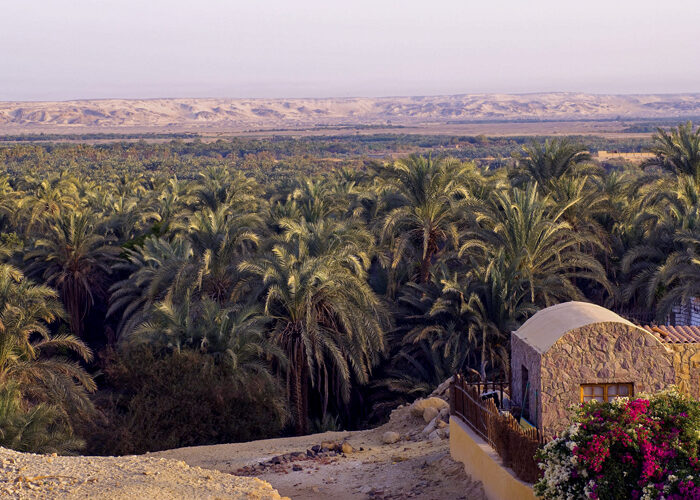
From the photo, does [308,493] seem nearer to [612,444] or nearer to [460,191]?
[612,444]

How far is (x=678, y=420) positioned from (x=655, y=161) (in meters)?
20.8

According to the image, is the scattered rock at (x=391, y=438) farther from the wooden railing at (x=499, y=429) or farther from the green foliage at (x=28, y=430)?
the green foliage at (x=28, y=430)

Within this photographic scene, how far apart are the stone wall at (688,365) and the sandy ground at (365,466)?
3271mm

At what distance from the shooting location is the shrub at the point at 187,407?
1777cm

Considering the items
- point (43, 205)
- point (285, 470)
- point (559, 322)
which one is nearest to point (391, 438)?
point (285, 470)

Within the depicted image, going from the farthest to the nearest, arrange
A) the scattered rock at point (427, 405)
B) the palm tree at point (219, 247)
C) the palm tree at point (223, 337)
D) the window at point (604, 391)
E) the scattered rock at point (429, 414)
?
the palm tree at point (219, 247)
the palm tree at point (223, 337)
the scattered rock at point (427, 405)
the scattered rock at point (429, 414)
the window at point (604, 391)

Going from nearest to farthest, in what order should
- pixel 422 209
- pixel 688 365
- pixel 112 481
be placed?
1. pixel 112 481
2. pixel 688 365
3. pixel 422 209

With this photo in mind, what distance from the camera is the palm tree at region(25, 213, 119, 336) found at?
2697cm

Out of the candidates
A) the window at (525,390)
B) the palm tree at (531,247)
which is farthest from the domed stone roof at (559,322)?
the palm tree at (531,247)

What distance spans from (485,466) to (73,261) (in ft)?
65.2

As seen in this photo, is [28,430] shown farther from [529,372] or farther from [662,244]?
[662,244]

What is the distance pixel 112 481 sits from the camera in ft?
31.0

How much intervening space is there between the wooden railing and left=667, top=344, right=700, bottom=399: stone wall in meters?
2.51

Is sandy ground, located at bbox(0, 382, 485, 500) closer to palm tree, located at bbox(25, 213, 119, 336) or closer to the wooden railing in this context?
the wooden railing
